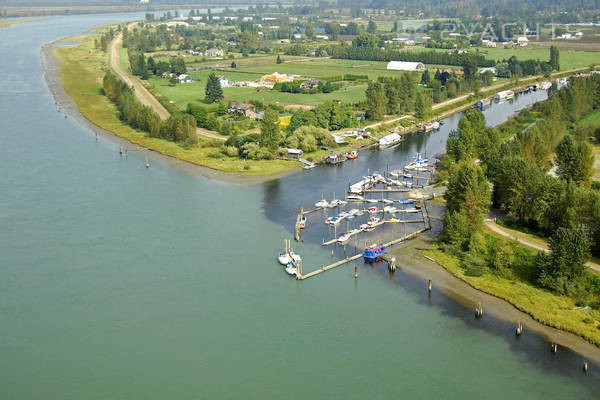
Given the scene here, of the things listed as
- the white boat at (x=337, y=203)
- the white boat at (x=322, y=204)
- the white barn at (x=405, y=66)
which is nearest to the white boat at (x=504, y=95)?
the white barn at (x=405, y=66)

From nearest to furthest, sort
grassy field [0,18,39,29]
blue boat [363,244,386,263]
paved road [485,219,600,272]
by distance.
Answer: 1. paved road [485,219,600,272]
2. blue boat [363,244,386,263]
3. grassy field [0,18,39,29]

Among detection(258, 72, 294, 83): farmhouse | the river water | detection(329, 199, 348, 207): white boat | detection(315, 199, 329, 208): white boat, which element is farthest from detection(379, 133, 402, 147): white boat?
detection(258, 72, 294, 83): farmhouse

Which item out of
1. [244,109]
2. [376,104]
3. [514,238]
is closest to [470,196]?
[514,238]

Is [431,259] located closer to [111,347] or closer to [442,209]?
[442,209]

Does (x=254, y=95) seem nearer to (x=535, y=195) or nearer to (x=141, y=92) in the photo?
(x=141, y=92)

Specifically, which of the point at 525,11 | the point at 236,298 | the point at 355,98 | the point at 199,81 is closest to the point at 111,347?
the point at 236,298

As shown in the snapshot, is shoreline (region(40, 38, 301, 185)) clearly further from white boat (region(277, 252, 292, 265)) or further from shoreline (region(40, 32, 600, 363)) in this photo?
white boat (region(277, 252, 292, 265))

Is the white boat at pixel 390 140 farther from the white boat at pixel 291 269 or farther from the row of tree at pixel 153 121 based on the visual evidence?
the white boat at pixel 291 269
